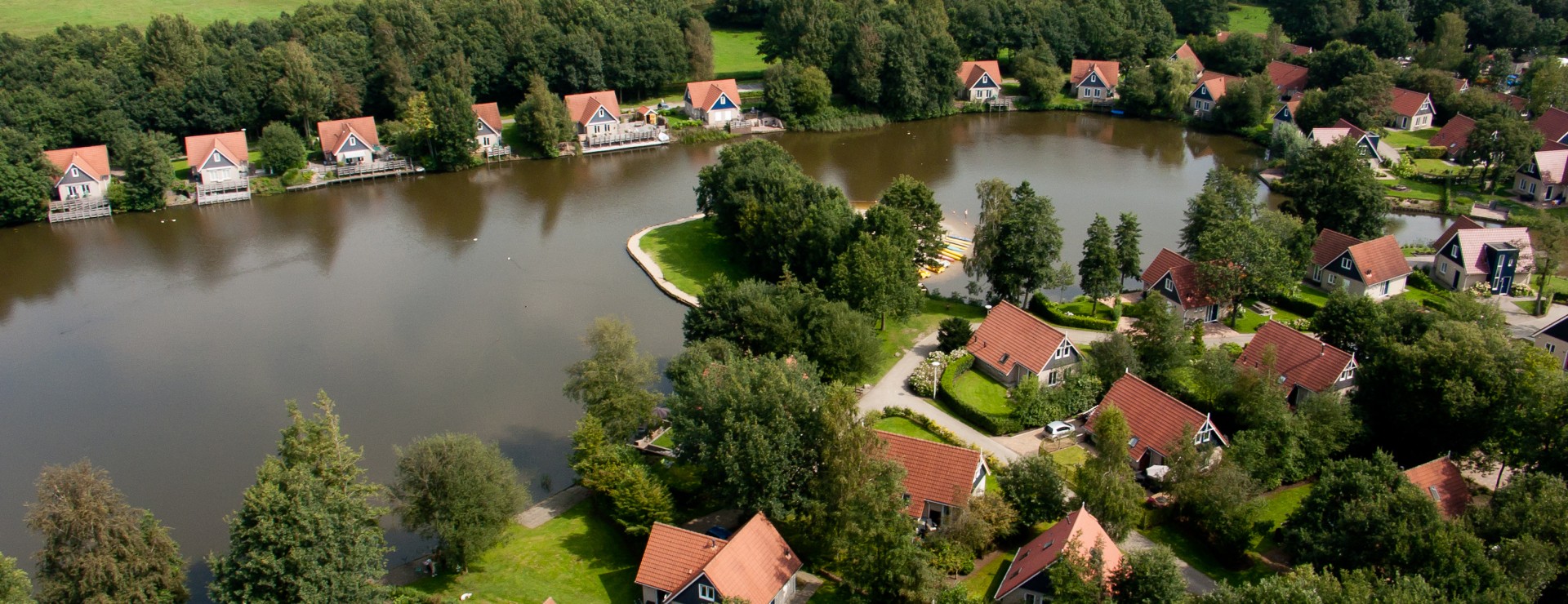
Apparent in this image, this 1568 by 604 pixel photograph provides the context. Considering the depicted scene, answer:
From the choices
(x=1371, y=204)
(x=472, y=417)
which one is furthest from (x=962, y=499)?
(x=1371, y=204)

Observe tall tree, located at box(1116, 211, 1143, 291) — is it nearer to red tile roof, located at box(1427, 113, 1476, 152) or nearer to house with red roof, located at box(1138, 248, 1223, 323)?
house with red roof, located at box(1138, 248, 1223, 323)

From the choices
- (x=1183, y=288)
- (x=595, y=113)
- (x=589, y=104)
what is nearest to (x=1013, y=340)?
(x=1183, y=288)

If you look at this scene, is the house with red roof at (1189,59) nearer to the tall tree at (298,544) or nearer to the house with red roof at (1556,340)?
the house with red roof at (1556,340)

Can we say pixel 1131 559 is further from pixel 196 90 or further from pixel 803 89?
pixel 196 90

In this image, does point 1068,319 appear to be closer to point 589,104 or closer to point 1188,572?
point 1188,572

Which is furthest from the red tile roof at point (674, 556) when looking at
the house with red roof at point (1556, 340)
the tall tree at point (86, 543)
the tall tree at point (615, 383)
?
the house with red roof at point (1556, 340)

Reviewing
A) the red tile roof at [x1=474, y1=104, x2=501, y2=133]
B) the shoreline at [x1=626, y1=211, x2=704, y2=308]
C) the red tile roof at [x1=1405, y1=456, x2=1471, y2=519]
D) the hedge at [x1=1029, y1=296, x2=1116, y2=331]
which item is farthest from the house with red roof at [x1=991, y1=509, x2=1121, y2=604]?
the red tile roof at [x1=474, y1=104, x2=501, y2=133]
